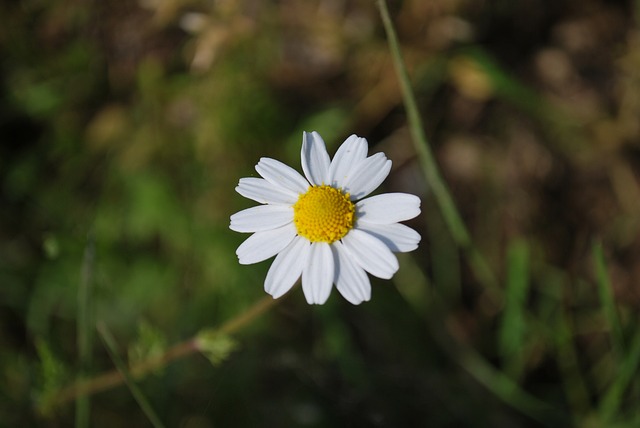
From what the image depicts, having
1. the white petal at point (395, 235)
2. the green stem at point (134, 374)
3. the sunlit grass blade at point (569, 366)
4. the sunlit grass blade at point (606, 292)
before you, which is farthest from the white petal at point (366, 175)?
the sunlit grass blade at point (569, 366)

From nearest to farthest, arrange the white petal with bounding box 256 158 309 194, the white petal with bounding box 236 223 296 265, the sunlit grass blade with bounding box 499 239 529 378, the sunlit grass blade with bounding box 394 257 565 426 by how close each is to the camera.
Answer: the white petal with bounding box 236 223 296 265
the white petal with bounding box 256 158 309 194
the sunlit grass blade with bounding box 499 239 529 378
the sunlit grass blade with bounding box 394 257 565 426

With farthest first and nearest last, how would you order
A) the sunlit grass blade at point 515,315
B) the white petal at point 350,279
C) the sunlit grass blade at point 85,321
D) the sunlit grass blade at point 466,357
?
the sunlit grass blade at point 466,357 < the sunlit grass blade at point 515,315 < the sunlit grass blade at point 85,321 < the white petal at point 350,279

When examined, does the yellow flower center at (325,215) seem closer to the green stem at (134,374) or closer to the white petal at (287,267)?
the white petal at (287,267)

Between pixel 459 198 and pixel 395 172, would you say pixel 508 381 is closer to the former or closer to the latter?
pixel 459 198

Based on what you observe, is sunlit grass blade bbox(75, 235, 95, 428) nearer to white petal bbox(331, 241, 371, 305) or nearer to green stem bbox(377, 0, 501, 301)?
white petal bbox(331, 241, 371, 305)

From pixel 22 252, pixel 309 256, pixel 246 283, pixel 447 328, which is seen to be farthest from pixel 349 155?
pixel 22 252

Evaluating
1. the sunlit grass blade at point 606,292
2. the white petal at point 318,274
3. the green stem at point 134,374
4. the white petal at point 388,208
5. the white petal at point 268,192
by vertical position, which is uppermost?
the white petal at point 268,192

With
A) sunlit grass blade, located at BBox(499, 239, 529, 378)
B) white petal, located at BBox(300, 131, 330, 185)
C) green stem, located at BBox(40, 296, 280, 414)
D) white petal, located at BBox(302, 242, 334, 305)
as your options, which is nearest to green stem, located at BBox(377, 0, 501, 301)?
sunlit grass blade, located at BBox(499, 239, 529, 378)

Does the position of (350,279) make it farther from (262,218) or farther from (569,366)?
(569,366)
